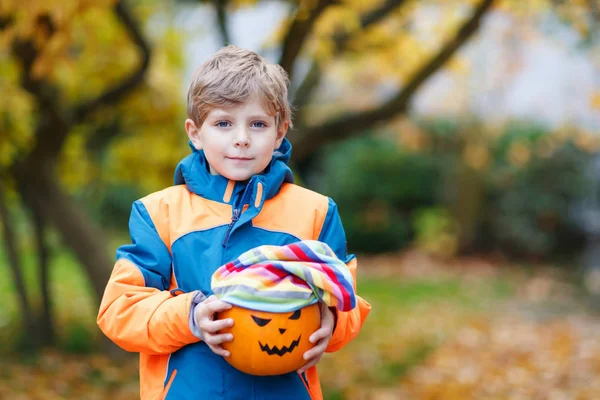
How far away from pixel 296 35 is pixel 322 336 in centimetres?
235

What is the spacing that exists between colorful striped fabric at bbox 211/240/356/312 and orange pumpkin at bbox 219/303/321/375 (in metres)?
0.03

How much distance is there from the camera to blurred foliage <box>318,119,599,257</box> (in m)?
10.3

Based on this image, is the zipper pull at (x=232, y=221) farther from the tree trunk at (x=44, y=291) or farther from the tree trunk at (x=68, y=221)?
the tree trunk at (x=44, y=291)

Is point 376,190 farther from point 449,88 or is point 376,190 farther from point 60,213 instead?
point 60,213

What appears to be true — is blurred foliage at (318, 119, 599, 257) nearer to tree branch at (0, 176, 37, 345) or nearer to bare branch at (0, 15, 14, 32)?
tree branch at (0, 176, 37, 345)

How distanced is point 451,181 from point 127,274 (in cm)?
977

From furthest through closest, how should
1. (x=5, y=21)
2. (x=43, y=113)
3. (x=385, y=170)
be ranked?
(x=385, y=170)
(x=43, y=113)
(x=5, y=21)

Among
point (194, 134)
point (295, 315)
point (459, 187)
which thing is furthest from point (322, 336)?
point (459, 187)

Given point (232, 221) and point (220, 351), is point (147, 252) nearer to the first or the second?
point (232, 221)

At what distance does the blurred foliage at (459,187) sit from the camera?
33.9 feet

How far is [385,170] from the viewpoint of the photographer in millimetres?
11594

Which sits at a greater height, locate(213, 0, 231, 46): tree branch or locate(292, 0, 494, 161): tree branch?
locate(213, 0, 231, 46): tree branch

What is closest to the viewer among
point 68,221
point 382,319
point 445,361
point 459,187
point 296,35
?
point 296,35

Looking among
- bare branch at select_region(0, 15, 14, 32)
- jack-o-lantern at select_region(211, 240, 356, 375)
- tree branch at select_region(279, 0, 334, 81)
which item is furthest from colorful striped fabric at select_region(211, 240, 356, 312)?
bare branch at select_region(0, 15, 14, 32)
